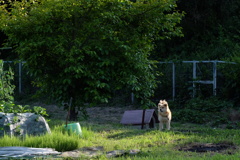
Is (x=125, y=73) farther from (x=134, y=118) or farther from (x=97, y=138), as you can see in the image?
(x=97, y=138)

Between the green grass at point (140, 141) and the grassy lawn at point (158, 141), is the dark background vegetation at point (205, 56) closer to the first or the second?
the grassy lawn at point (158, 141)

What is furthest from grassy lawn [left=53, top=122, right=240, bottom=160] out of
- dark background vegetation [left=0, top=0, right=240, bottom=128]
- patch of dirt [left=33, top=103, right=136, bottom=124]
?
patch of dirt [left=33, top=103, right=136, bottom=124]

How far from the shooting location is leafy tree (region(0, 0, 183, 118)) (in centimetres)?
1175

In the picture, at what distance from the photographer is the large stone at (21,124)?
8430mm

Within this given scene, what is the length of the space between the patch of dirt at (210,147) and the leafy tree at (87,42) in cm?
404

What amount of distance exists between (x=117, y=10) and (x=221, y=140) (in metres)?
5.31

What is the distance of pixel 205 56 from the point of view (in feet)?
66.6

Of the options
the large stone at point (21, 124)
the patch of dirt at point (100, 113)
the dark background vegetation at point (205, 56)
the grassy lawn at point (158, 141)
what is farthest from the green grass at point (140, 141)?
the patch of dirt at point (100, 113)

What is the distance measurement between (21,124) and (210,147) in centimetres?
385

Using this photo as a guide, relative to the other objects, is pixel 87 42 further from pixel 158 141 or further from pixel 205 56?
pixel 205 56

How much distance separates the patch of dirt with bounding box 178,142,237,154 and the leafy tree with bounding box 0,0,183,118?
13.3 ft

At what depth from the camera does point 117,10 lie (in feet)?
39.6

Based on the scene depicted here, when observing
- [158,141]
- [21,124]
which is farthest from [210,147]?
[21,124]

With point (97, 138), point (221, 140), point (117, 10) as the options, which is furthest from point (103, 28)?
point (221, 140)
